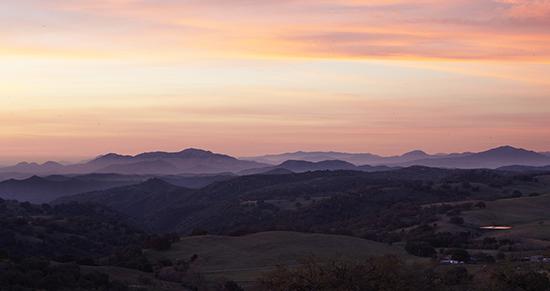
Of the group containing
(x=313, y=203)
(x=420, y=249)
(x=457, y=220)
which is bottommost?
(x=420, y=249)

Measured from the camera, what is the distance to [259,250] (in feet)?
252

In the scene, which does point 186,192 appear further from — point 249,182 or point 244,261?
point 244,261

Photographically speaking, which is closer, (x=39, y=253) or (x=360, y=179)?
(x=39, y=253)

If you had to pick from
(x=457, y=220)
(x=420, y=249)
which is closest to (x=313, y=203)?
(x=457, y=220)

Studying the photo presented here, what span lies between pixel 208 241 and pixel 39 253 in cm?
1883

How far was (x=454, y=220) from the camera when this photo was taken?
9888 cm

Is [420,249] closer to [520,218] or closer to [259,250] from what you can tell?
[259,250]

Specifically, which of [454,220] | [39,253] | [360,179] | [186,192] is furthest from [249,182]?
[39,253]

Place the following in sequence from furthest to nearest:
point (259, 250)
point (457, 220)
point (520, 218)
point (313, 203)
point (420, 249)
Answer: point (313, 203) < point (520, 218) < point (457, 220) < point (259, 250) < point (420, 249)

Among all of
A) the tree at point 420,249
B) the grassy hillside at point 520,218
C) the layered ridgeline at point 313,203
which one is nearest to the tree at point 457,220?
the grassy hillside at point 520,218

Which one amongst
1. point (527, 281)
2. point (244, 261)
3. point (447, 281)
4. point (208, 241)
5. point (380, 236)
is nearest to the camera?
point (527, 281)

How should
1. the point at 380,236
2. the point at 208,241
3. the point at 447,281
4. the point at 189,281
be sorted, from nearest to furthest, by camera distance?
1. the point at 447,281
2. the point at 189,281
3. the point at 208,241
4. the point at 380,236

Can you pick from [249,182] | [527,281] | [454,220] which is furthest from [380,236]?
[249,182]

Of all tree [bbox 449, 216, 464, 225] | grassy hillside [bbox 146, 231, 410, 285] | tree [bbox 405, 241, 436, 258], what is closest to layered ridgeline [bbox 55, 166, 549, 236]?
tree [bbox 449, 216, 464, 225]
